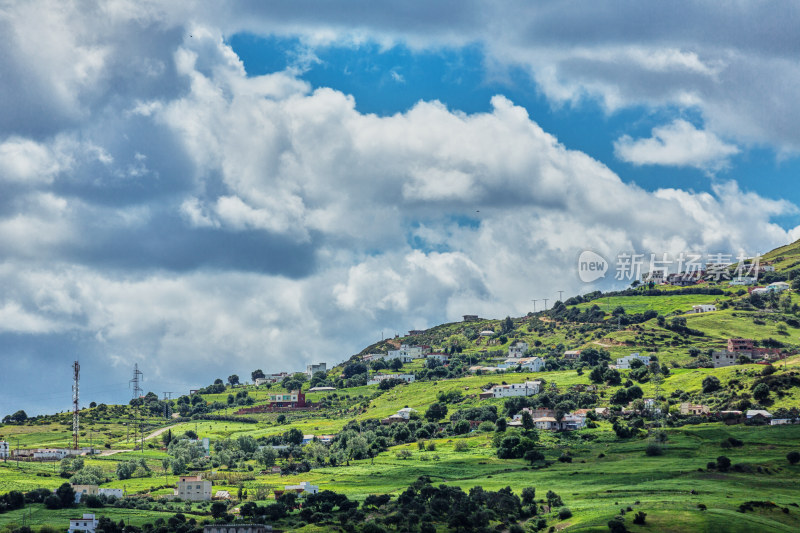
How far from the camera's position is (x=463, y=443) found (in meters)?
193

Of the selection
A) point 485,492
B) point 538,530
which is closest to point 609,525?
point 538,530

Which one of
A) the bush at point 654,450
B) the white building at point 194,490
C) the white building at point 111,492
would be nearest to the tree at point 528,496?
the bush at point 654,450

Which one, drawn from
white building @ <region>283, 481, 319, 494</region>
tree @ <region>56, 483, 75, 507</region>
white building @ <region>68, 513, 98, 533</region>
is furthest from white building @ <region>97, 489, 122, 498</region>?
white building @ <region>283, 481, 319, 494</region>

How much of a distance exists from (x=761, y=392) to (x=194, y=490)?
341ft

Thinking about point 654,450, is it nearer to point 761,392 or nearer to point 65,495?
point 761,392

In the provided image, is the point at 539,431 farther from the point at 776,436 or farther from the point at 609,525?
the point at 609,525

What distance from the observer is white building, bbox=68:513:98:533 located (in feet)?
451

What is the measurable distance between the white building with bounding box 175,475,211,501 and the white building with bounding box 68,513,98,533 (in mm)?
24407

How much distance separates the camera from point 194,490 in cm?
16338

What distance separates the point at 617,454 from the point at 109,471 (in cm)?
9431

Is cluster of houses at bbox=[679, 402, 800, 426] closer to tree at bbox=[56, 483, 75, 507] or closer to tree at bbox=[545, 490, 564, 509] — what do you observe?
tree at bbox=[545, 490, 564, 509]

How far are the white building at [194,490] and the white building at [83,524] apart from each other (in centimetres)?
2441

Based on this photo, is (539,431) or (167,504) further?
(539,431)

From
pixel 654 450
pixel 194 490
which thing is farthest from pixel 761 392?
pixel 194 490
